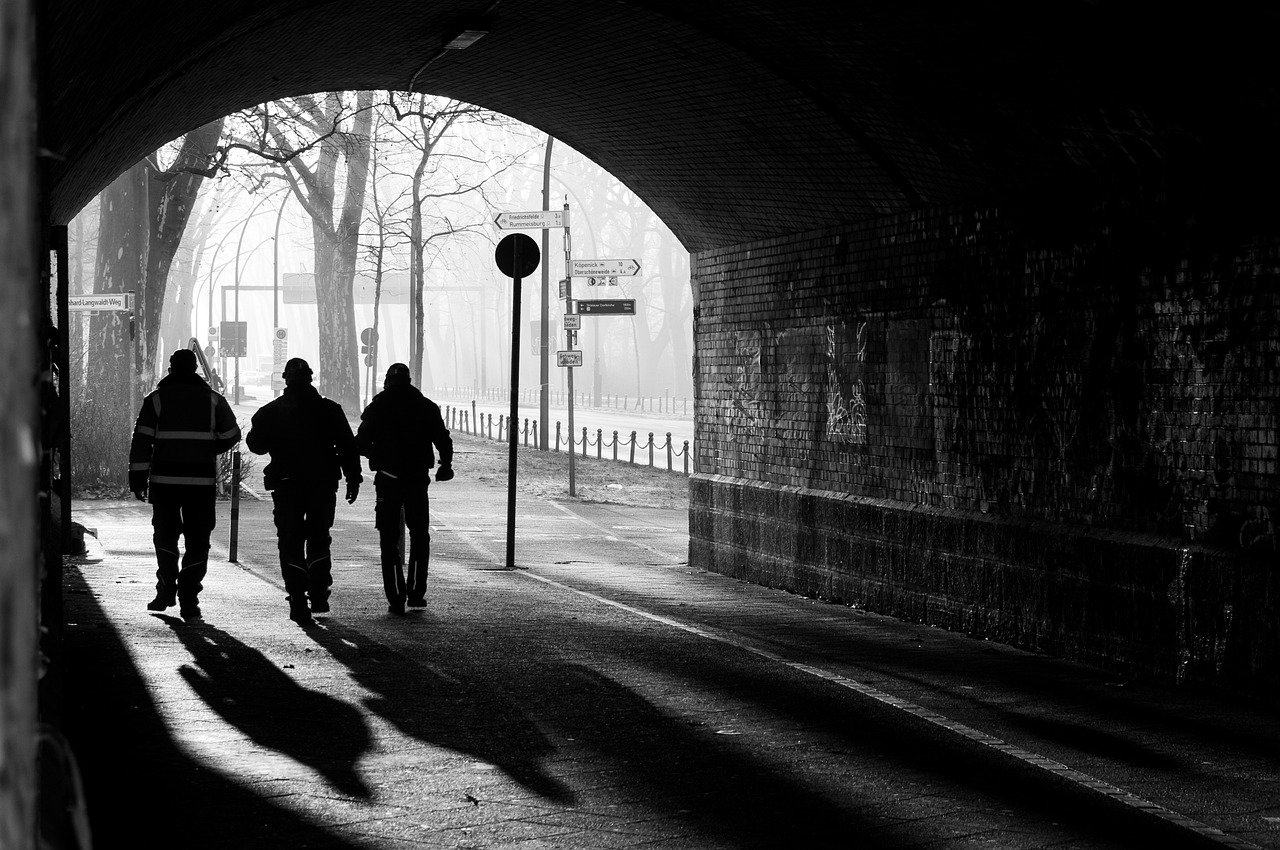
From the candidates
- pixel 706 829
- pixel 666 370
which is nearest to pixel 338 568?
pixel 706 829

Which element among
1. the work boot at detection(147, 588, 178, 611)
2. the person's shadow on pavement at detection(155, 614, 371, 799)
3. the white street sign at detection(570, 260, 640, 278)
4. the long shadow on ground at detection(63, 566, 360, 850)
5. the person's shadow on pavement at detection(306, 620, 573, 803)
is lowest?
the person's shadow on pavement at detection(306, 620, 573, 803)

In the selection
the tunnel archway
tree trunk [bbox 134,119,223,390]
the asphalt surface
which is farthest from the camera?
tree trunk [bbox 134,119,223,390]

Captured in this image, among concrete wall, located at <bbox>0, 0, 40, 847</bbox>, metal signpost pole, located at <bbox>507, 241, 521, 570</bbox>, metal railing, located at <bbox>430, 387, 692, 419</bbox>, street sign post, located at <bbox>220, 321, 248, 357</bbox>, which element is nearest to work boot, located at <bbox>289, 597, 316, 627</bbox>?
metal signpost pole, located at <bbox>507, 241, 521, 570</bbox>

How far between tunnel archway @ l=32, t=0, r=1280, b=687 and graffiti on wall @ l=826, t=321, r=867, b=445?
1.1 inches

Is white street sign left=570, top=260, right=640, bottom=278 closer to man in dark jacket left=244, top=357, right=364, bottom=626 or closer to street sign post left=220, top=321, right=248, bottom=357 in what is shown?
man in dark jacket left=244, top=357, right=364, bottom=626

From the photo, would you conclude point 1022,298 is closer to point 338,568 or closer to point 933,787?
point 933,787

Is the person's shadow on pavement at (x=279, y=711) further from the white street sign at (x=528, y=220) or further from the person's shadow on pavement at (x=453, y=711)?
the white street sign at (x=528, y=220)

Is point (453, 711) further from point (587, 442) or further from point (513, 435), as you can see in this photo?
point (587, 442)

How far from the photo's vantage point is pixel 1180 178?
8203mm

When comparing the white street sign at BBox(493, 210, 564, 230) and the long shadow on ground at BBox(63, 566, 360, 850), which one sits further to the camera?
the white street sign at BBox(493, 210, 564, 230)

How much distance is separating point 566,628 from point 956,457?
274cm

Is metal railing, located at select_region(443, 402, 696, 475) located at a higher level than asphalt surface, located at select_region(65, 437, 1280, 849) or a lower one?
higher

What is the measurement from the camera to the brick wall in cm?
792

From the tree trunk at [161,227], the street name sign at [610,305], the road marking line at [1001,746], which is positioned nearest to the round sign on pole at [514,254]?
the road marking line at [1001,746]
